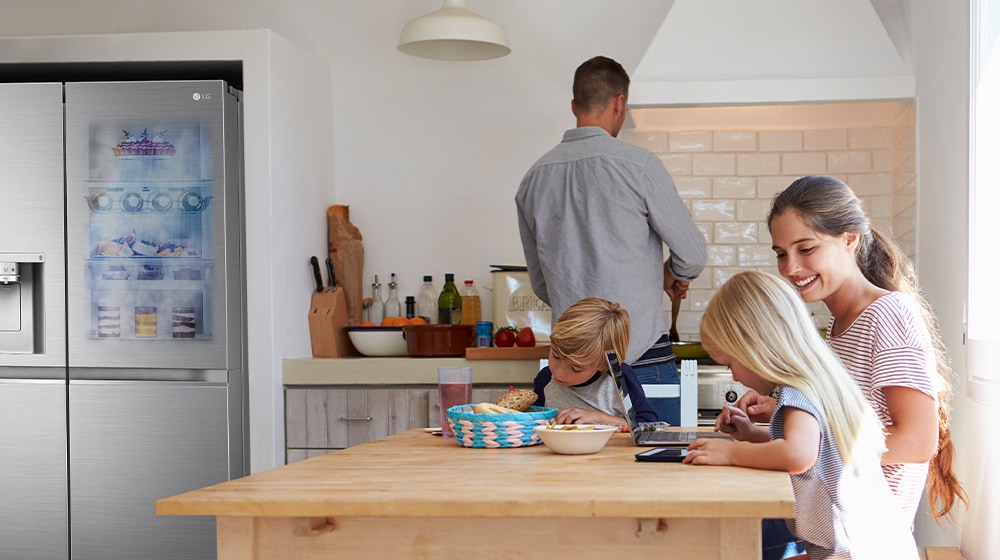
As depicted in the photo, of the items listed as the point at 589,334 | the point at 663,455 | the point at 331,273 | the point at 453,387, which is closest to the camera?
the point at 663,455

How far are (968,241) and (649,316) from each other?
90cm

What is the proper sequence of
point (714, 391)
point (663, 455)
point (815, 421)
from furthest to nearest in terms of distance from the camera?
point (714, 391) → point (663, 455) → point (815, 421)

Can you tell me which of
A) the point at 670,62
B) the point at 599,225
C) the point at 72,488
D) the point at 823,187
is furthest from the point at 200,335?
the point at 823,187

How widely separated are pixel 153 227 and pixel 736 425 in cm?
266

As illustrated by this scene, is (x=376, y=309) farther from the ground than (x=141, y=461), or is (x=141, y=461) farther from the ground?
(x=376, y=309)

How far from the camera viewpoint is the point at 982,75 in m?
2.57

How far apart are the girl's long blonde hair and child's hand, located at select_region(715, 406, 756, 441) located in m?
0.28

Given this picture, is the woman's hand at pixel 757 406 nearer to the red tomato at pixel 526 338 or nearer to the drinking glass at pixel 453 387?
the drinking glass at pixel 453 387

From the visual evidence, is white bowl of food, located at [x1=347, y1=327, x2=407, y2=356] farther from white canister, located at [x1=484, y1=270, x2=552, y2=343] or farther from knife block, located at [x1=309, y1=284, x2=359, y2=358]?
white canister, located at [x1=484, y1=270, x2=552, y2=343]

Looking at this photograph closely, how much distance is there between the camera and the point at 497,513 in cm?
139

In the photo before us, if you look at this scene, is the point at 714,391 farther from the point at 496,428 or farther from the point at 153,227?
the point at 153,227

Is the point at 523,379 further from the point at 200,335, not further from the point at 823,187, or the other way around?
the point at 823,187

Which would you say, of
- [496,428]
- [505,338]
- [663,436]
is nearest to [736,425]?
[663,436]

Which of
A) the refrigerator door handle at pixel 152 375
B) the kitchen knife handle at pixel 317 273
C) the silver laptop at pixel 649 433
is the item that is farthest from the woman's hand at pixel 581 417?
the kitchen knife handle at pixel 317 273
